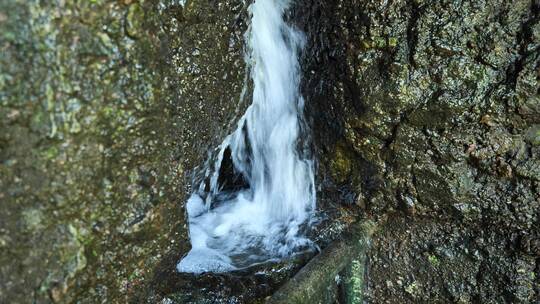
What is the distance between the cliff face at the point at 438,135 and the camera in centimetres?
226

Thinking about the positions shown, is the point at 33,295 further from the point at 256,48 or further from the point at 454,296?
the point at 454,296

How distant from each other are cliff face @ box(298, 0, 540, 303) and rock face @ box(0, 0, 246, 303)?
2.48 ft

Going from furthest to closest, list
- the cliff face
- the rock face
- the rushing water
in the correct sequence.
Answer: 1. the rushing water
2. the cliff face
3. the rock face

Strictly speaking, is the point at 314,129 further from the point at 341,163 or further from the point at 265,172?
the point at 265,172

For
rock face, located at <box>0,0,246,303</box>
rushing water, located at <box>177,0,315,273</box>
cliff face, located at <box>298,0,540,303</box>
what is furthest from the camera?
rushing water, located at <box>177,0,315,273</box>

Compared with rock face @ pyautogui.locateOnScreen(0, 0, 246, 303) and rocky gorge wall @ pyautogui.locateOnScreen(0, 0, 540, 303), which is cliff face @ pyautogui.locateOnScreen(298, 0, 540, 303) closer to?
rocky gorge wall @ pyautogui.locateOnScreen(0, 0, 540, 303)

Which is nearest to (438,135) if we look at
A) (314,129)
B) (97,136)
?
(314,129)

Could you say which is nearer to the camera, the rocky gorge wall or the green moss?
the rocky gorge wall

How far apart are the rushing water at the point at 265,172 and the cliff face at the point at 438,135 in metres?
0.19

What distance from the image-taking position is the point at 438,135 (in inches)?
94.7

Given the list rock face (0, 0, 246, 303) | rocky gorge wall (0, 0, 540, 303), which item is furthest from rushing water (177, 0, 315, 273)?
rock face (0, 0, 246, 303)

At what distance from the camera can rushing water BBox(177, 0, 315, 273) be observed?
2699 millimetres

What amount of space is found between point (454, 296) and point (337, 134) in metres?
1.00

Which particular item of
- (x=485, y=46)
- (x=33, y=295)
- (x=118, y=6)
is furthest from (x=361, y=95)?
(x=33, y=295)
